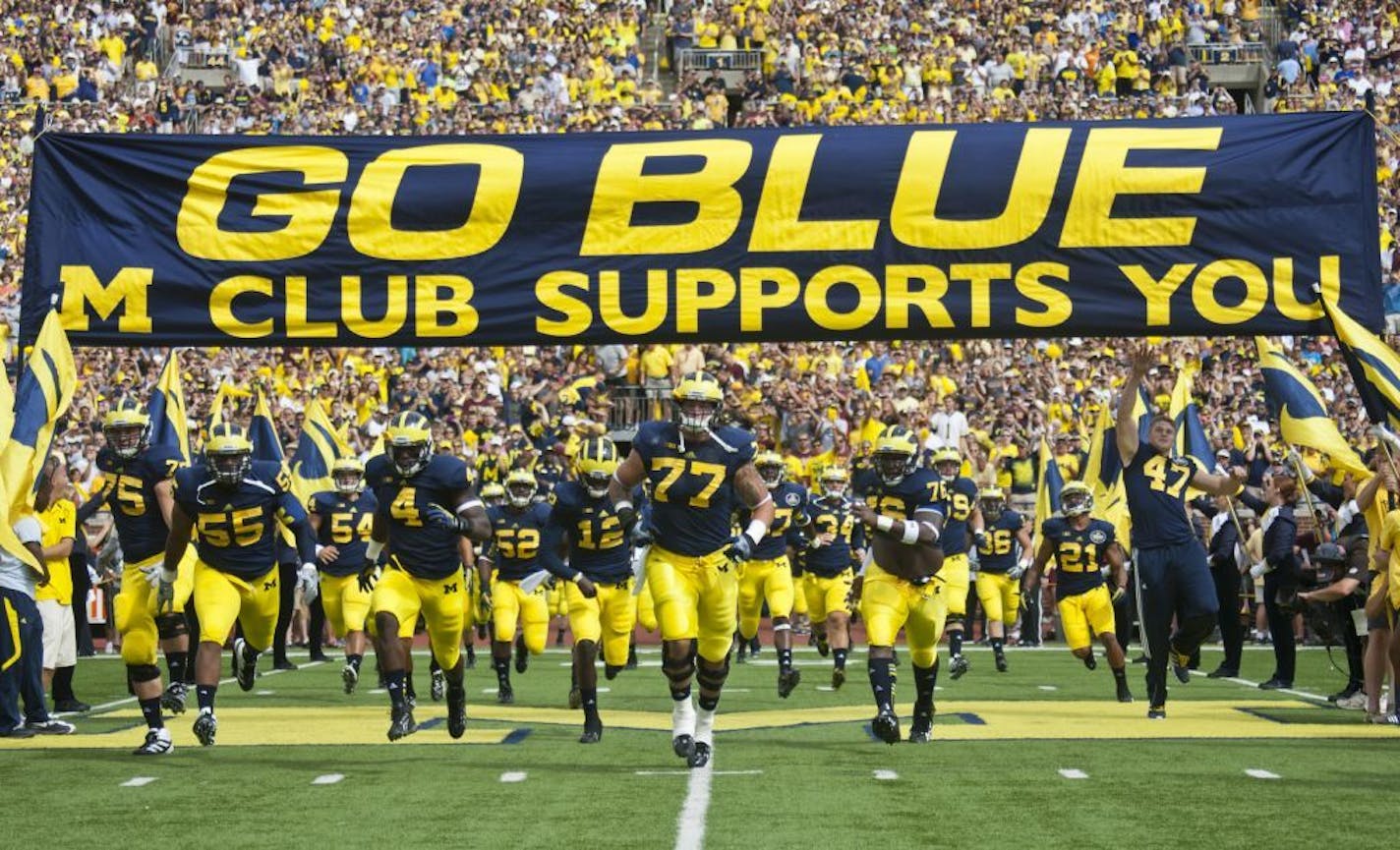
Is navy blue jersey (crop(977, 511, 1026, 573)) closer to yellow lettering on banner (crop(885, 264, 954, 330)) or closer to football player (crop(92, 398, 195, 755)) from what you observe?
football player (crop(92, 398, 195, 755))

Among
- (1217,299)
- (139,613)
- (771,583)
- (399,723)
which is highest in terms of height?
(1217,299)

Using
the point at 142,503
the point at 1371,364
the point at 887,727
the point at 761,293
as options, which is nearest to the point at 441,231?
the point at 761,293

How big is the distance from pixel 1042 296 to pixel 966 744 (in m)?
2.77

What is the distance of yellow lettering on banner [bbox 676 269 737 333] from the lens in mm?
11305

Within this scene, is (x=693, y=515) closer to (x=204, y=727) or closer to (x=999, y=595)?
(x=204, y=727)

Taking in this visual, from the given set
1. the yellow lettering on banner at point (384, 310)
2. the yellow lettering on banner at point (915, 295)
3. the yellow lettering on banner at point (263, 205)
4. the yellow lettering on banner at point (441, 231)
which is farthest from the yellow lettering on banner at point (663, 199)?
the yellow lettering on banner at point (263, 205)

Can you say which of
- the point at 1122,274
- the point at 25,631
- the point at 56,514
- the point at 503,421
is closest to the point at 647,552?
the point at 1122,274

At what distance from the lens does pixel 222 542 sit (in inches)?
486

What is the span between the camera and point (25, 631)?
13.1 m

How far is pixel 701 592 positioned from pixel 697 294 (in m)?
1.68

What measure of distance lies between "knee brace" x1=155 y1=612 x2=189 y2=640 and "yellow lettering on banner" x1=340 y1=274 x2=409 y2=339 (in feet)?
8.19

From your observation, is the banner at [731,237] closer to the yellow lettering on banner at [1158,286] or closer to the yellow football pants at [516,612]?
the yellow lettering on banner at [1158,286]

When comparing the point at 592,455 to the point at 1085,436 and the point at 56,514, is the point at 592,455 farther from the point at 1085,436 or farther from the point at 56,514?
the point at 1085,436

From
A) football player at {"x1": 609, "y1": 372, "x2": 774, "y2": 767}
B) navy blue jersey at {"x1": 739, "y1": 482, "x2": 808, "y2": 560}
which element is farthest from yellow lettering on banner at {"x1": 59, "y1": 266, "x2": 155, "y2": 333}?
navy blue jersey at {"x1": 739, "y1": 482, "x2": 808, "y2": 560}
